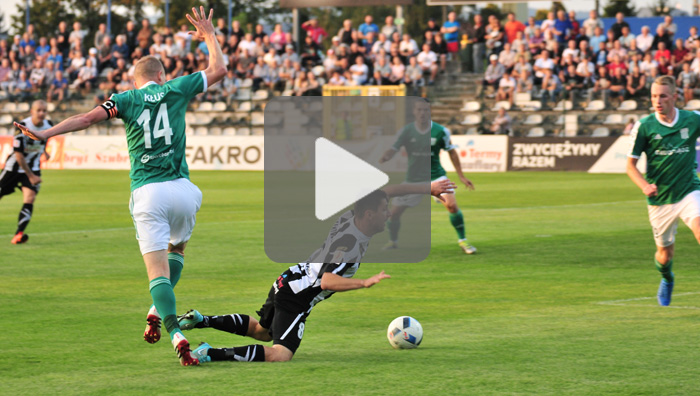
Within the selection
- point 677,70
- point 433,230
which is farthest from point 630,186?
point 433,230

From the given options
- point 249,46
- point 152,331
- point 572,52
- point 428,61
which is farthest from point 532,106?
point 152,331

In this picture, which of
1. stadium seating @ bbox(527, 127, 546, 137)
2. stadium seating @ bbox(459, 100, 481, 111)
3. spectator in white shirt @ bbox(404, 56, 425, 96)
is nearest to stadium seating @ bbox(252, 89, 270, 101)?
spectator in white shirt @ bbox(404, 56, 425, 96)

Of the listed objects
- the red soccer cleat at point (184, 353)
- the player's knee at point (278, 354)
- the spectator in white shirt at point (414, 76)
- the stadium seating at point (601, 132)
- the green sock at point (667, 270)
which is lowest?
the stadium seating at point (601, 132)

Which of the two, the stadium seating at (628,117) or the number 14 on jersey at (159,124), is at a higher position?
the number 14 on jersey at (159,124)

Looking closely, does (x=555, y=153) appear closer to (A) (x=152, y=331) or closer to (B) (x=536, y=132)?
(B) (x=536, y=132)

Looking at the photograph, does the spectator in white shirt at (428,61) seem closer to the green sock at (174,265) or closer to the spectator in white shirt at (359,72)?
the spectator in white shirt at (359,72)

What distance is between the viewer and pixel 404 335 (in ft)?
24.1

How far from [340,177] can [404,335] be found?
127cm

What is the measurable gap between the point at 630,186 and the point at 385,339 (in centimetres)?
1941

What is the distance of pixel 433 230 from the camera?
17.0 meters

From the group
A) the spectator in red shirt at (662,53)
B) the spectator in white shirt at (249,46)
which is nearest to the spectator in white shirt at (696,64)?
the spectator in red shirt at (662,53)

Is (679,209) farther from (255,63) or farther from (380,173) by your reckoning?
(255,63)

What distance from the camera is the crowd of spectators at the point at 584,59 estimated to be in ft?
105

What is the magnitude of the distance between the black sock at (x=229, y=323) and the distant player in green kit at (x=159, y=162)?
16.5 inches
